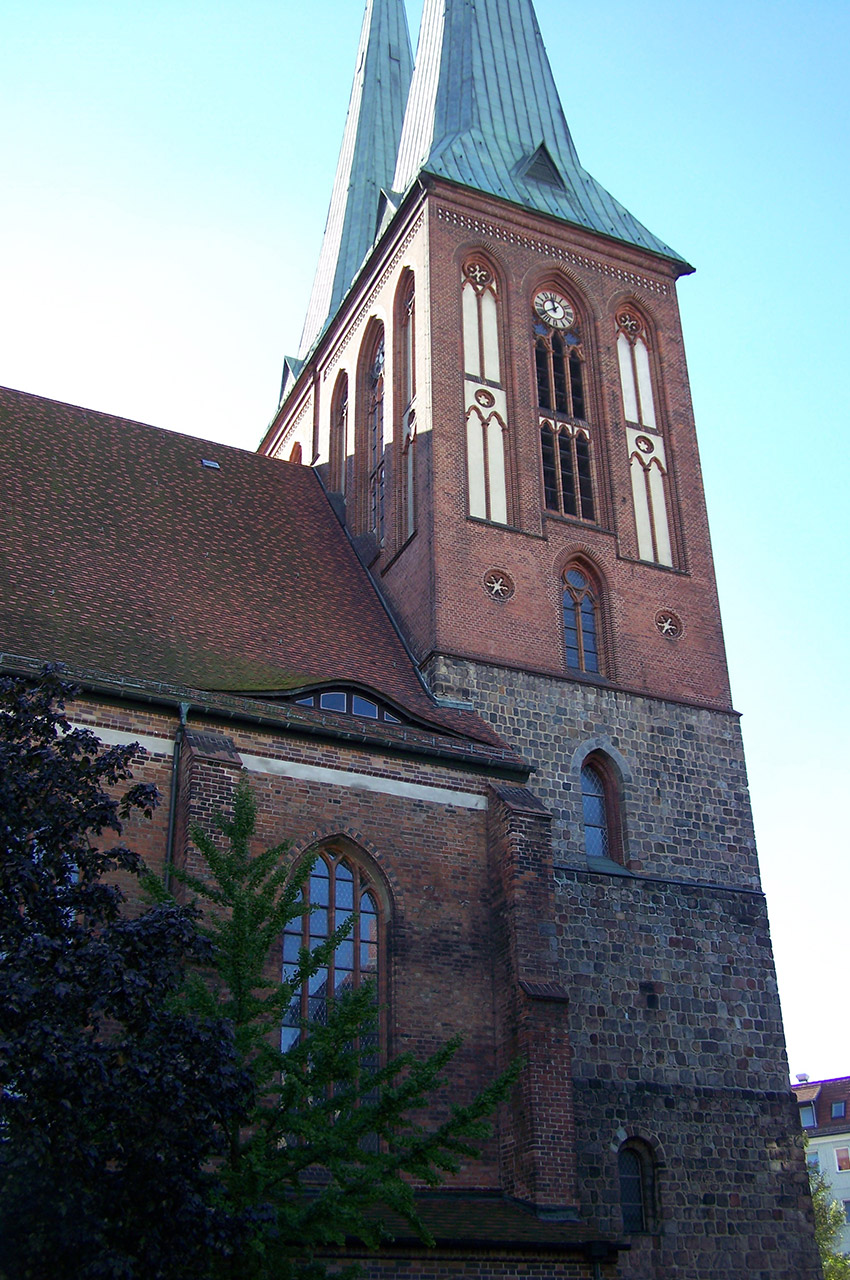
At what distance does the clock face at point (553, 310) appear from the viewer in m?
24.3

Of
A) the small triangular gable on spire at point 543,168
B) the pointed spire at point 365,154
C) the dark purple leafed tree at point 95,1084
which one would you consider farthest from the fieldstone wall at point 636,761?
the pointed spire at point 365,154

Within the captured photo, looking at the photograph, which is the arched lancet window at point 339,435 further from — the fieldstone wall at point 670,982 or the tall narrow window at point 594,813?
the tall narrow window at point 594,813

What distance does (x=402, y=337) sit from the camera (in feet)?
79.8

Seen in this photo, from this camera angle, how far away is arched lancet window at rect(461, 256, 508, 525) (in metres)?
21.8

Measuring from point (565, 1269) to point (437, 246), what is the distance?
16.6m

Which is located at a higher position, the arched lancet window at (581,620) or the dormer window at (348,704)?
the arched lancet window at (581,620)

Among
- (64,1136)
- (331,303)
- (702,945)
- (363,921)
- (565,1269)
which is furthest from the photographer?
(331,303)

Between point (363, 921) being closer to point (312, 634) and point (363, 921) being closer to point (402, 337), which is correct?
point (312, 634)

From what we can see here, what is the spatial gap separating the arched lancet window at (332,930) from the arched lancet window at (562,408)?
8206 millimetres

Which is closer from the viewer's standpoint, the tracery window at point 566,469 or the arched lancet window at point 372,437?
the tracery window at point 566,469

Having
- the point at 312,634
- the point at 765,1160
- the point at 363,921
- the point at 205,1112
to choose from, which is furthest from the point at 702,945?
the point at 205,1112

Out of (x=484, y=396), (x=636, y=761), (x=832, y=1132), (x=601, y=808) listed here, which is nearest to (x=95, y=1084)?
(x=601, y=808)

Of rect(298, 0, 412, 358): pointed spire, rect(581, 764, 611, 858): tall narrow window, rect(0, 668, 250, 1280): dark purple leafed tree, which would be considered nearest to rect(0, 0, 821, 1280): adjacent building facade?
rect(581, 764, 611, 858): tall narrow window

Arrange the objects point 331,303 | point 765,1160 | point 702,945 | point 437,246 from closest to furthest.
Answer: point 765,1160 → point 702,945 → point 437,246 → point 331,303
